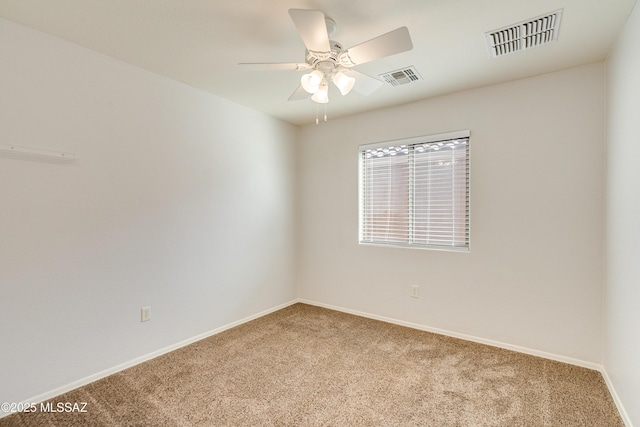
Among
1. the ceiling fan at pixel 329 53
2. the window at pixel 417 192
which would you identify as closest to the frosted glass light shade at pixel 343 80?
the ceiling fan at pixel 329 53

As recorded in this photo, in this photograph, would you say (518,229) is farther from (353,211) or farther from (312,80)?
(312,80)

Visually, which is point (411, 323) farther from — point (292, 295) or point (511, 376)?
point (292, 295)

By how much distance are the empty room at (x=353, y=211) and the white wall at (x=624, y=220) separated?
3 centimetres

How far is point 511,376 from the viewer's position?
2375 mm

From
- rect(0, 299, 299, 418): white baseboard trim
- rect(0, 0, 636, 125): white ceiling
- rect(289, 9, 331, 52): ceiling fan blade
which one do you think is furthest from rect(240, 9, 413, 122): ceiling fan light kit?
rect(0, 299, 299, 418): white baseboard trim

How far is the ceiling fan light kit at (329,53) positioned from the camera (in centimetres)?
156

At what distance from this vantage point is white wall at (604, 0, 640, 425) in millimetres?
1762

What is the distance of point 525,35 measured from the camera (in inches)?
83.0

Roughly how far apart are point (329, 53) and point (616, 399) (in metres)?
2.87

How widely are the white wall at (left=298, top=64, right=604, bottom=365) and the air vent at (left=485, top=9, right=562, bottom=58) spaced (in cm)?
64

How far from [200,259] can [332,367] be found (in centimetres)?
161

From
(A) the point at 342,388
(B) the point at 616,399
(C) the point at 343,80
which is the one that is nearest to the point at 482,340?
(B) the point at 616,399

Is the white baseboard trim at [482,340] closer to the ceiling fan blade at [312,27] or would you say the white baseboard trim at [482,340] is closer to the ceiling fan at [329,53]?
the ceiling fan at [329,53]

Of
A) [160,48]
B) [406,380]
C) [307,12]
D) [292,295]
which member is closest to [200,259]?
[292,295]
